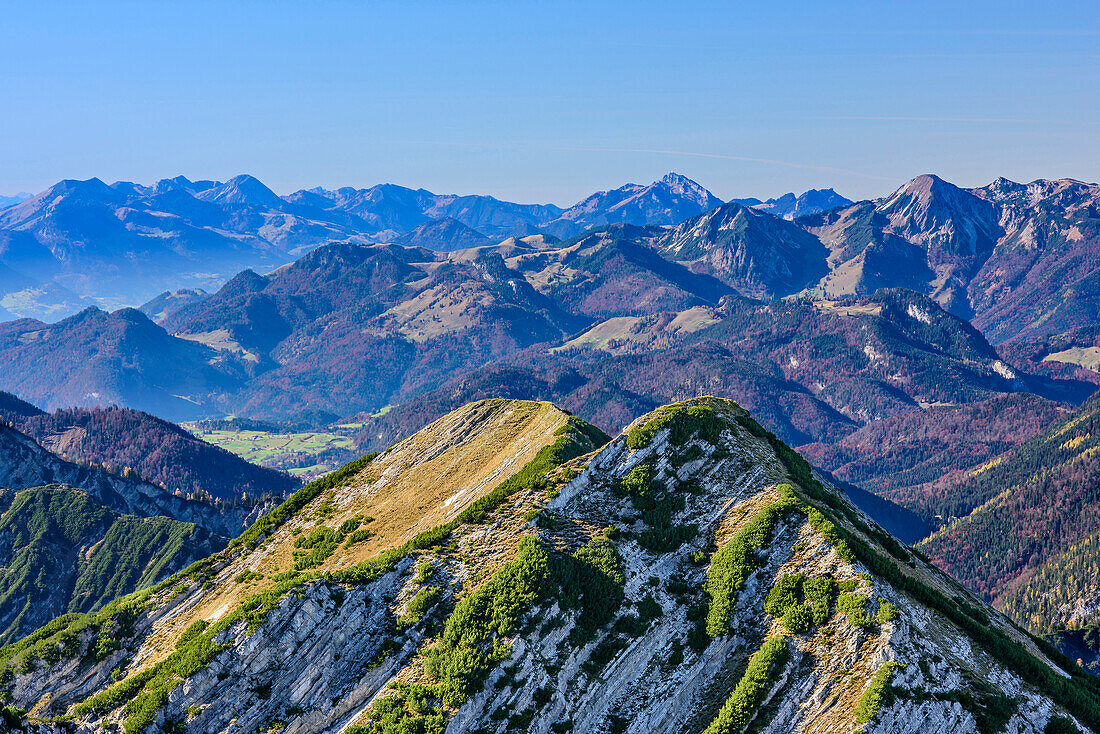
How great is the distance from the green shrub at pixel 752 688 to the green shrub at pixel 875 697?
6.02 m

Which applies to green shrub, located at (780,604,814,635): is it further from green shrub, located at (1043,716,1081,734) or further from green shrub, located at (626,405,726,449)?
green shrub, located at (626,405,726,449)

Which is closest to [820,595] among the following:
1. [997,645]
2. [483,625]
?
[997,645]

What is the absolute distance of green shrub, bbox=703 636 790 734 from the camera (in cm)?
5362

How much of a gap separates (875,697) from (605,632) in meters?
19.6

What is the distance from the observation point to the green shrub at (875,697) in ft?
163

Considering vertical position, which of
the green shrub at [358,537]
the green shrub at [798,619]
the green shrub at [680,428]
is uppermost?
the green shrub at [680,428]

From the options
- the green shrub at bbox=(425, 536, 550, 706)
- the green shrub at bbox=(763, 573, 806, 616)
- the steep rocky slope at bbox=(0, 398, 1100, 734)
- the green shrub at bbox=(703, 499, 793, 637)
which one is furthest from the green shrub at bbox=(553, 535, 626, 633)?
the green shrub at bbox=(763, 573, 806, 616)

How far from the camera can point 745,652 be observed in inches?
2277

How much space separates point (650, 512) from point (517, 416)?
34.5 metres

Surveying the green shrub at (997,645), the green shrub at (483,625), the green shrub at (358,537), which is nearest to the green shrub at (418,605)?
the green shrub at (483,625)

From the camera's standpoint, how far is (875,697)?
50.0 m

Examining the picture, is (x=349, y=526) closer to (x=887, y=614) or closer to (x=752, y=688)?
(x=752, y=688)

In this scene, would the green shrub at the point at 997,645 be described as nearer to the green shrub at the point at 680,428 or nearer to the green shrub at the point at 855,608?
the green shrub at the point at 855,608

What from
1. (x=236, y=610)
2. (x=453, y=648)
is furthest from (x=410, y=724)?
(x=236, y=610)
